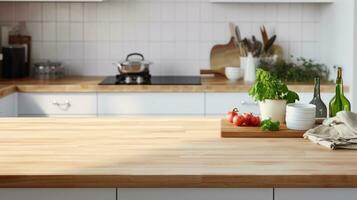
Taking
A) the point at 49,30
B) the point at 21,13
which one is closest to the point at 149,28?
the point at 49,30

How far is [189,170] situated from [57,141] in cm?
70

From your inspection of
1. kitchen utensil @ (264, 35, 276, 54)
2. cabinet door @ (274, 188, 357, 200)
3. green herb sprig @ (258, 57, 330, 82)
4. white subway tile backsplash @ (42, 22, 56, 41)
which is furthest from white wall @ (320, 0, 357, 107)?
cabinet door @ (274, 188, 357, 200)

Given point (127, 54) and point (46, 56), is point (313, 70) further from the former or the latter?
point (46, 56)

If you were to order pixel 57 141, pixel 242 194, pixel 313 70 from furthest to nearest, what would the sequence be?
pixel 313 70 → pixel 57 141 → pixel 242 194

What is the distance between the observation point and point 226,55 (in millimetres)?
5375

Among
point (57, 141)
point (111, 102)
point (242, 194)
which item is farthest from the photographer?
point (111, 102)

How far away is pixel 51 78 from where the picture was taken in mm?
5168

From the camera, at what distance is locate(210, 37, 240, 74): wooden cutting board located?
17.6ft

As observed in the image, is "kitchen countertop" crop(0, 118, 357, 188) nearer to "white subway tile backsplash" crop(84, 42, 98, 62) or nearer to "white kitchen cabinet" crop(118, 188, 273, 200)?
"white kitchen cabinet" crop(118, 188, 273, 200)

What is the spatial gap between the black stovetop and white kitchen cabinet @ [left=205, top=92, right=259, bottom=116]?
0.18m

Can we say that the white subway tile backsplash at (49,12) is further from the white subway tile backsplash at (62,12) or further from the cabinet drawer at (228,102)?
the cabinet drawer at (228,102)

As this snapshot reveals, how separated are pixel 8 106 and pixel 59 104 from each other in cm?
37

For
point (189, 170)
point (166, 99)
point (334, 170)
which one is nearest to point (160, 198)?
point (189, 170)

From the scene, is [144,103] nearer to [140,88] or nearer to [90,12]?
[140,88]
